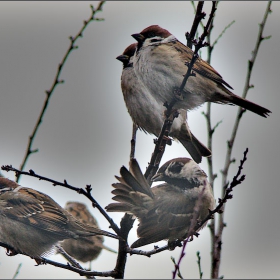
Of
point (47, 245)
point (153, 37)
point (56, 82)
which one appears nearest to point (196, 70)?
point (153, 37)

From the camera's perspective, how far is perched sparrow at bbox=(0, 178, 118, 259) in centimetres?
466

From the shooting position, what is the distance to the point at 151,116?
5.57m

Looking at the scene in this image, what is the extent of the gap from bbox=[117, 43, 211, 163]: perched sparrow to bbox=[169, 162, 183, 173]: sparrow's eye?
2.02 ft

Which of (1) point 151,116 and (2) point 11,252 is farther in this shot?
(1) point 151,116

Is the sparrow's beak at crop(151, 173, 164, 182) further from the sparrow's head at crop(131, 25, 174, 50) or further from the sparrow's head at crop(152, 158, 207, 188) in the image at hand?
the sparrow's head at crop(131, 25, 174, 50)

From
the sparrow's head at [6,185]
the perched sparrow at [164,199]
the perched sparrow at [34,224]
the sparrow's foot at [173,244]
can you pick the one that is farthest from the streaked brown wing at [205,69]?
the sparrow's head at [6,185]

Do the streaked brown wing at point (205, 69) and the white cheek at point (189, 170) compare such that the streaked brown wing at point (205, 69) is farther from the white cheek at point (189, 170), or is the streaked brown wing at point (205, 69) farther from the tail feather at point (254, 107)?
the white cheek at point (189, 170)

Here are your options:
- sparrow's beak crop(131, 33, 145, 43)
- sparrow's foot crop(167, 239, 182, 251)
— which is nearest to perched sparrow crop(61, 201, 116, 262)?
sparrow's beak crop(131, 33, 145, 43)

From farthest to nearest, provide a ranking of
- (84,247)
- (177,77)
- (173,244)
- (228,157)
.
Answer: (84,247) → (177,77) → (228,157) → (173,244)

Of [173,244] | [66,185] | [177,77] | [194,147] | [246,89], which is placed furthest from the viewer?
[194,147]

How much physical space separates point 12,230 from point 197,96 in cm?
211

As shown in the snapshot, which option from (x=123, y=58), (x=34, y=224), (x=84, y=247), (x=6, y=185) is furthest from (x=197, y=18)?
(x=84, y=247)

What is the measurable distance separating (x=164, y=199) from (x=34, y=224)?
4.34ft

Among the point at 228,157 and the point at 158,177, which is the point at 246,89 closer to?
the point at 228,157
